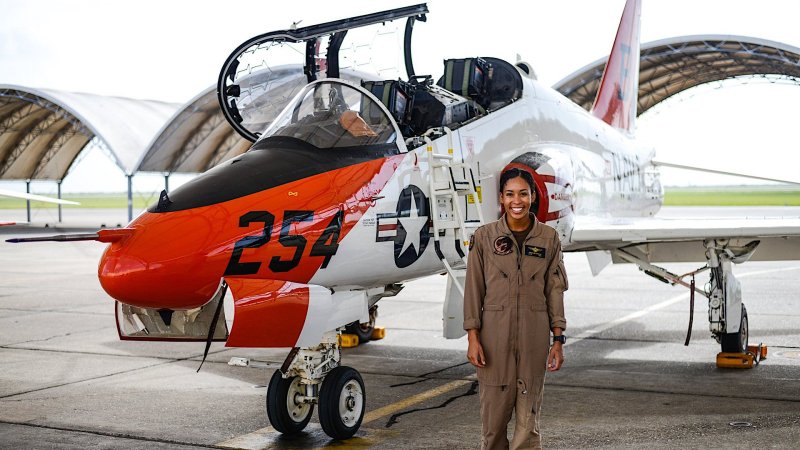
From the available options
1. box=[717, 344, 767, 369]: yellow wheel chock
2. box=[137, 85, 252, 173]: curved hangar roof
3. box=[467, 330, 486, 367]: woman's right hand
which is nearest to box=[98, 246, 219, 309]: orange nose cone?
box=[467, 330, 486, 367]: woman's right hand

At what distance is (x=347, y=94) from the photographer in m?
6.79

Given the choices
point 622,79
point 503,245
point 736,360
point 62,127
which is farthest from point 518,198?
point 62,127

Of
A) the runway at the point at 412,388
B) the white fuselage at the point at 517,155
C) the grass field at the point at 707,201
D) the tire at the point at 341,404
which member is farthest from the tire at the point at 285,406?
the grass field at the point at 707,201

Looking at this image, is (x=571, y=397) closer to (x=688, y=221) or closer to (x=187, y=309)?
(x=688, y=221)

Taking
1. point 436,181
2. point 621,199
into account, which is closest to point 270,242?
point 436,181

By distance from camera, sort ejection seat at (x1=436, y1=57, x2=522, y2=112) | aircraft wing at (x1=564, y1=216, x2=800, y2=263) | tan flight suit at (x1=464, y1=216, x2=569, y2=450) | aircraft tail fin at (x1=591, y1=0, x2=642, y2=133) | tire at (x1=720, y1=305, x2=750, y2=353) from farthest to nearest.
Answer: aircraft tail fin at (x1=591, y1=0, x2=642, y2=133) → tire at (x1=720, y1=305, x2=750, y2=353) → aircraft wing at (x1=564, y1=216, x2=800, y2=263) → ejection seat at (x1=436, y1=57, x2=522, y2=112) → tan flight suit at (x1=464, y1=216, x2=569, y2=450)

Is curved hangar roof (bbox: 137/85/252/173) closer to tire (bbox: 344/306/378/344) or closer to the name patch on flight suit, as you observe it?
tire (bbox: 344/306/378/344)

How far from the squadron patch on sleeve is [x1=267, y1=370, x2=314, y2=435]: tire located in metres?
2.31

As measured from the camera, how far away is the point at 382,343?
10867 mm

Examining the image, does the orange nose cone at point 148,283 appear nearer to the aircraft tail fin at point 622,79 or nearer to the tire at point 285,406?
the tire at point 285,406

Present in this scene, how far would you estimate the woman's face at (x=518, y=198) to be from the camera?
471 centimetres

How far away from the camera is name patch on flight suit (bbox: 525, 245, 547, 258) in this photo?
466cm

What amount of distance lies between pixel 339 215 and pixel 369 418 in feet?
5.77

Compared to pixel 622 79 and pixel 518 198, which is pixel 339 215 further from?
pixel 622 79
